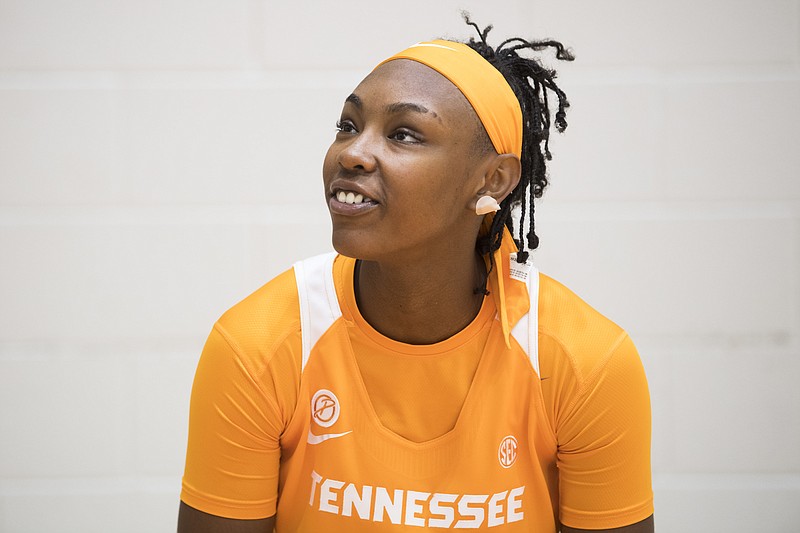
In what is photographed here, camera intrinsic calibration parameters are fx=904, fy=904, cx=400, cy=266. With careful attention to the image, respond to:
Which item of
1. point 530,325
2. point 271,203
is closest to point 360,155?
point 530,325

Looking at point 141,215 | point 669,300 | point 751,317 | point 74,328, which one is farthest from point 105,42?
point 751,317

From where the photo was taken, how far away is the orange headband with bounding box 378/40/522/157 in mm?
1315

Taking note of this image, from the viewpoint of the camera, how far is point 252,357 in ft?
4.45

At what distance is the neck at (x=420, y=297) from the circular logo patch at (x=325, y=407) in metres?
0.13

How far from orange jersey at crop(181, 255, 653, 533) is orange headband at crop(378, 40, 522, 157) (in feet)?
0.85

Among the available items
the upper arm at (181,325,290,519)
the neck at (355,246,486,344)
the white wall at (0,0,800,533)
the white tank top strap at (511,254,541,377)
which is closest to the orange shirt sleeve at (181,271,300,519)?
the upper arm at (181,325,290,519)

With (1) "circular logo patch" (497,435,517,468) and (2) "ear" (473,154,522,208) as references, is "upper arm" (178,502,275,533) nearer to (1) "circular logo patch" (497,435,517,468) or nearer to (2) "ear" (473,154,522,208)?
(1) "circular logo patch" (497,435,517,468)

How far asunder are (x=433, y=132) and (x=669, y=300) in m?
1.18

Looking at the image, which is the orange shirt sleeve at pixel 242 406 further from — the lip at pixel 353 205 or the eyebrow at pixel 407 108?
the eyebrow at pixel 407 108

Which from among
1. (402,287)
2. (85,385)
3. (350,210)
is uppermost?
(350,210)

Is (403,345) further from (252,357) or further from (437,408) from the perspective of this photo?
(252,357)

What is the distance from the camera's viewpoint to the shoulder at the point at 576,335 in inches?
53.9

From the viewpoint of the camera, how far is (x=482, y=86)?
1.33 metres

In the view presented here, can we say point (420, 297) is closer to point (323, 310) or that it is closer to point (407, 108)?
point (323, 310)
